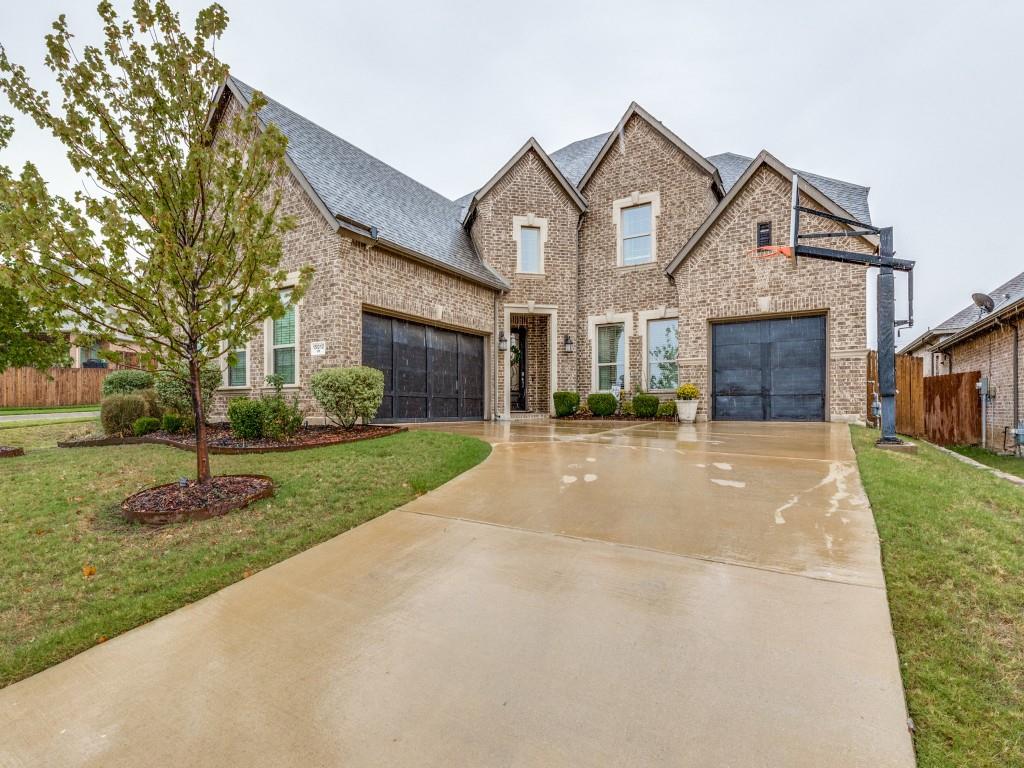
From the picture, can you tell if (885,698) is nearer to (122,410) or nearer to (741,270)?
(741,270)

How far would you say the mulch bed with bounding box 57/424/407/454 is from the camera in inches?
277

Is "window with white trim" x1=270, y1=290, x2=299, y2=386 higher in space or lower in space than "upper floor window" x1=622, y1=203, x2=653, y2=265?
lower

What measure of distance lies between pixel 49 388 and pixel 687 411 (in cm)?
2494

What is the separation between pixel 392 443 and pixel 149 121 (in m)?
4.52

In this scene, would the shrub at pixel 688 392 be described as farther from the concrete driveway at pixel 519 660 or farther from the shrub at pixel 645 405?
the concrete driveway at pixel 519 660

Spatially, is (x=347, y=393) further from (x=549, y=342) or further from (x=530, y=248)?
(x=530, y=248)

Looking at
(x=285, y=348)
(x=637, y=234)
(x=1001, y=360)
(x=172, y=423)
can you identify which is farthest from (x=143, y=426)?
(x=1001, y=360)

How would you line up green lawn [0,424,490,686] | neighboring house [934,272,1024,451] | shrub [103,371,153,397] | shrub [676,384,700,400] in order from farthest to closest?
1. shrub [103,371,153,397]
2. shrub [676,384,700,400]
3. neighboring house [934,272,1024,451]
4. green lawn [0,424,490,686]

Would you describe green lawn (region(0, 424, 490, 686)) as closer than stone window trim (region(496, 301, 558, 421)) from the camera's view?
Yes

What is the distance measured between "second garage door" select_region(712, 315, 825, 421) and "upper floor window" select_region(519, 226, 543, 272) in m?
5.39

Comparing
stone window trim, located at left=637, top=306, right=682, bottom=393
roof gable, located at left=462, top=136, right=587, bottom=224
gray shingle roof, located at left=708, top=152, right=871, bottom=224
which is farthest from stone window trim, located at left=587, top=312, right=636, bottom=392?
gray shingle roof, located at left=708, top=152, right=871, bottom=224

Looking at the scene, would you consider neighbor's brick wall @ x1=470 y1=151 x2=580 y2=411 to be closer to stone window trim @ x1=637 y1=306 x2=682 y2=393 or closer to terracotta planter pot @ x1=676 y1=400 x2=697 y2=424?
stone window trim @ x1=637 y1=306 x2=682 y2=393

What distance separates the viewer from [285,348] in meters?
10.4

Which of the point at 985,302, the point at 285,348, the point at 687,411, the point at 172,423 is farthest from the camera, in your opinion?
the point at 985,302
